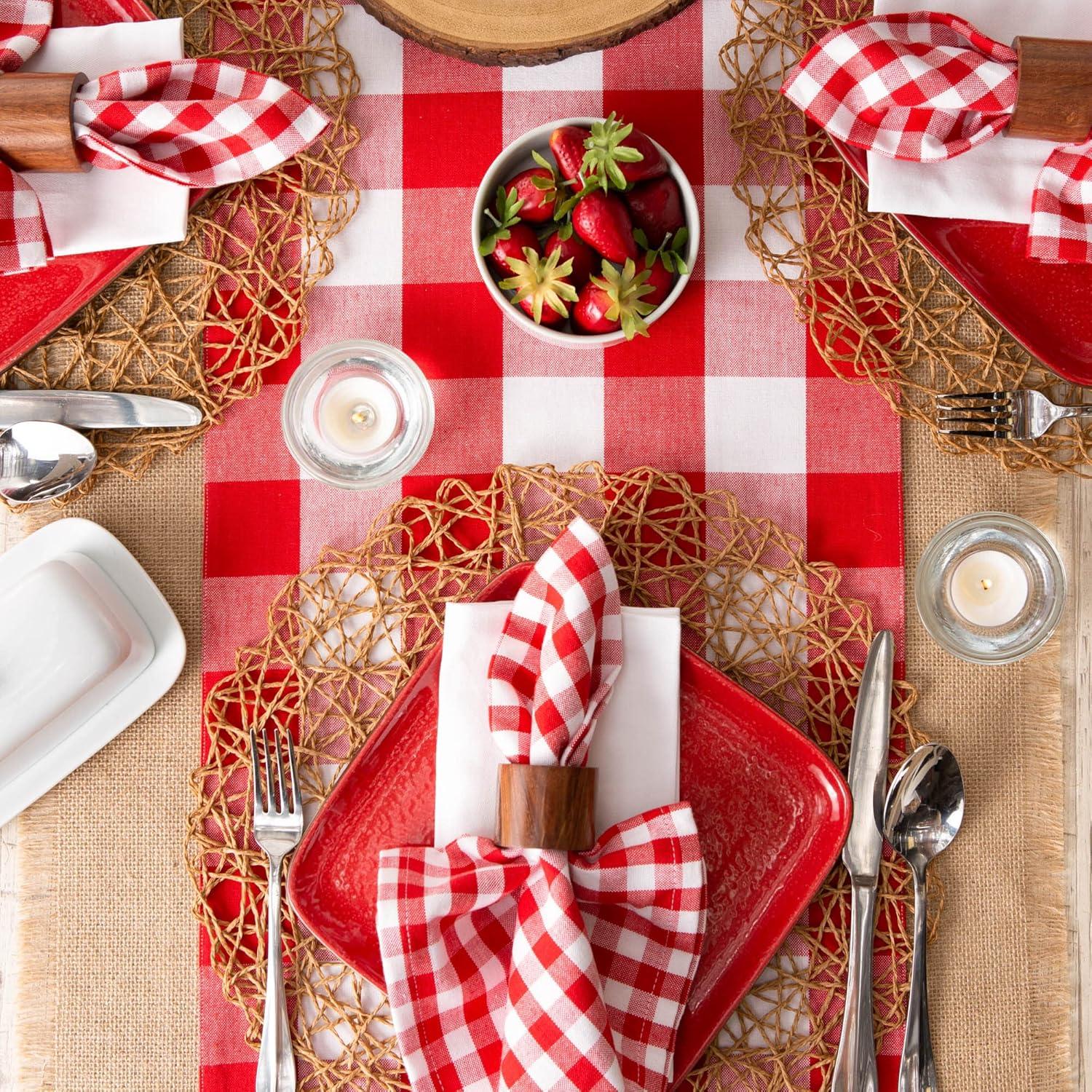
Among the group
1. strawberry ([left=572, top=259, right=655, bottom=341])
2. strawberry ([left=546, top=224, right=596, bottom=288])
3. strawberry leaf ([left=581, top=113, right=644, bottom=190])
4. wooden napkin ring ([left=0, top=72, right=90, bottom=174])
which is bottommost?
strawberry ([left=572, top=259, right=655, bottom=341])

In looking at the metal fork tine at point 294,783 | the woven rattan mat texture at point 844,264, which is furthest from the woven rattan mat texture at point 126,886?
the woven rattan mat texture at point 844,264

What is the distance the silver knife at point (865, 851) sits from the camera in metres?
0.86

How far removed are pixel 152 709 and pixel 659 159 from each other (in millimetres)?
716

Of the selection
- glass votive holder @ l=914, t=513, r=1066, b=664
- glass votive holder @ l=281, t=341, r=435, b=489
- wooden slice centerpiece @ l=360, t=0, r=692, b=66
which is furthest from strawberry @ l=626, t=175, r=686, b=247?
glass votive holder @ l=914, t=513, r=1066, b=664

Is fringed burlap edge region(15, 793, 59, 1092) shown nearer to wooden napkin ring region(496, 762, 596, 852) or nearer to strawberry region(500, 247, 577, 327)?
wooden napkin ring region(496, 762, 596, 852)

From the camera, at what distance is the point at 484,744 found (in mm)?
868

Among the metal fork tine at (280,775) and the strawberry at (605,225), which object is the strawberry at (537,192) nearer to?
the strawberry at (605,225)

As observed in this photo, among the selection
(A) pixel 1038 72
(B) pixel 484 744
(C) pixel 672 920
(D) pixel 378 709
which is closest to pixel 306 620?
(D) pixel 378 709

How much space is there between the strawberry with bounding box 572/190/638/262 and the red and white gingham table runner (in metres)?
0.13

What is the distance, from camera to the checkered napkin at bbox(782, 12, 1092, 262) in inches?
32.6

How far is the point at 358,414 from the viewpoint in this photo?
36.0 inches

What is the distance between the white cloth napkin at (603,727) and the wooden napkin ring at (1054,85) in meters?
0.55

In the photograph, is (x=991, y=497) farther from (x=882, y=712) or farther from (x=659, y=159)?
(x=659, y=159)

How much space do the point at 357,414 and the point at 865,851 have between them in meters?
0.64
